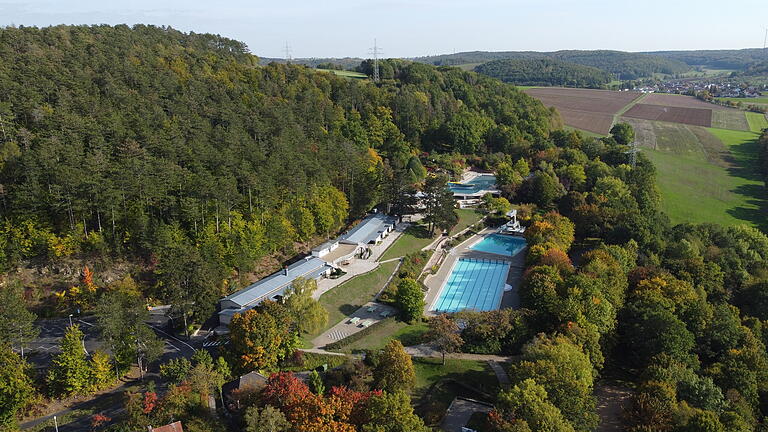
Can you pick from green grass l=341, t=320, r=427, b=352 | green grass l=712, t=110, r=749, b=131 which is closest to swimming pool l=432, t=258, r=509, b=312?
green grass l=341, t=320, r=427, b=352

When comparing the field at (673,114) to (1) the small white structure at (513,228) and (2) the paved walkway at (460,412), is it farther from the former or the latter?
(2) the paved walkway at (460,412)

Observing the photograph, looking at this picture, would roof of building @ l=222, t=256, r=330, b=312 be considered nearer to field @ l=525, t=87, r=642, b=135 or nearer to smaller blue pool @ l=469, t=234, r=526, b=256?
smaller blue pool @ l=469, t=234, r=526, b=256

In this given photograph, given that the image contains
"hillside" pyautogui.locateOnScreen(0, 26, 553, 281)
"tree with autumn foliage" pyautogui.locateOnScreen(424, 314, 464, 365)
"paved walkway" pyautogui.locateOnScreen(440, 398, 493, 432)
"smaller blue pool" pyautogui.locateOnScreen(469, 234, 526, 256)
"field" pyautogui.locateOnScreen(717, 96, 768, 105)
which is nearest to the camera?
"paved walkway" pyautogui.locateOnScreen(440, 398, 493, 432)

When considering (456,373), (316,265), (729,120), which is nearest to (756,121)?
(729,120)

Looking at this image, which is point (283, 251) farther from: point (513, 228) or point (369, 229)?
point (513, 228)

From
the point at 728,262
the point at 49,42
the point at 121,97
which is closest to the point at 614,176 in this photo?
the point at 728,262

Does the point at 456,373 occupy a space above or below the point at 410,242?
below
